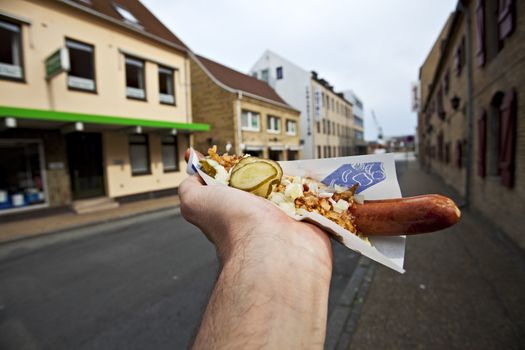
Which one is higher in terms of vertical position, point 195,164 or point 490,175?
point 195,164

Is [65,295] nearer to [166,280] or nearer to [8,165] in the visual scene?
[166,280]

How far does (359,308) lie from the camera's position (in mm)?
3791

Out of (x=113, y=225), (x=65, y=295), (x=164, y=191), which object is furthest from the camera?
(x=164, y=191)

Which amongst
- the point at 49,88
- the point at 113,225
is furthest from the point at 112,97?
the point at 113,225

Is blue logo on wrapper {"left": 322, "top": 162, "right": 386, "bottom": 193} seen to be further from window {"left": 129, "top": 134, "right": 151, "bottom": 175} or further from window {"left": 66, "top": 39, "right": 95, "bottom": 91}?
window {"left": 129, "top": 134, "right": 151, "bottom": 175}

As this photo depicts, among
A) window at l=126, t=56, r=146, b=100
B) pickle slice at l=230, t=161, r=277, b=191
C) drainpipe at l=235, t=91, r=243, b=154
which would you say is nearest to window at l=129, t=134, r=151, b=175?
window at l=126, t=56, r=146, b=100

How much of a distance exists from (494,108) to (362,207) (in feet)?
26.6

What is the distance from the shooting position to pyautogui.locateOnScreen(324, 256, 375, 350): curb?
3.19 m

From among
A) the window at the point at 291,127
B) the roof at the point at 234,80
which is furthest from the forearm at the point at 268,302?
the window at the point at 291,127

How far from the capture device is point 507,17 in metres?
5.79

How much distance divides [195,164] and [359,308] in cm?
310

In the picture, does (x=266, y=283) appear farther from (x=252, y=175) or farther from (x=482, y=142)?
(x=482, y=142)

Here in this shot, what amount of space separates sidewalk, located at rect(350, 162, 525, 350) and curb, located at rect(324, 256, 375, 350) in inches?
3.2

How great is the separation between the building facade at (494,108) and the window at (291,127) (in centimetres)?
1781
